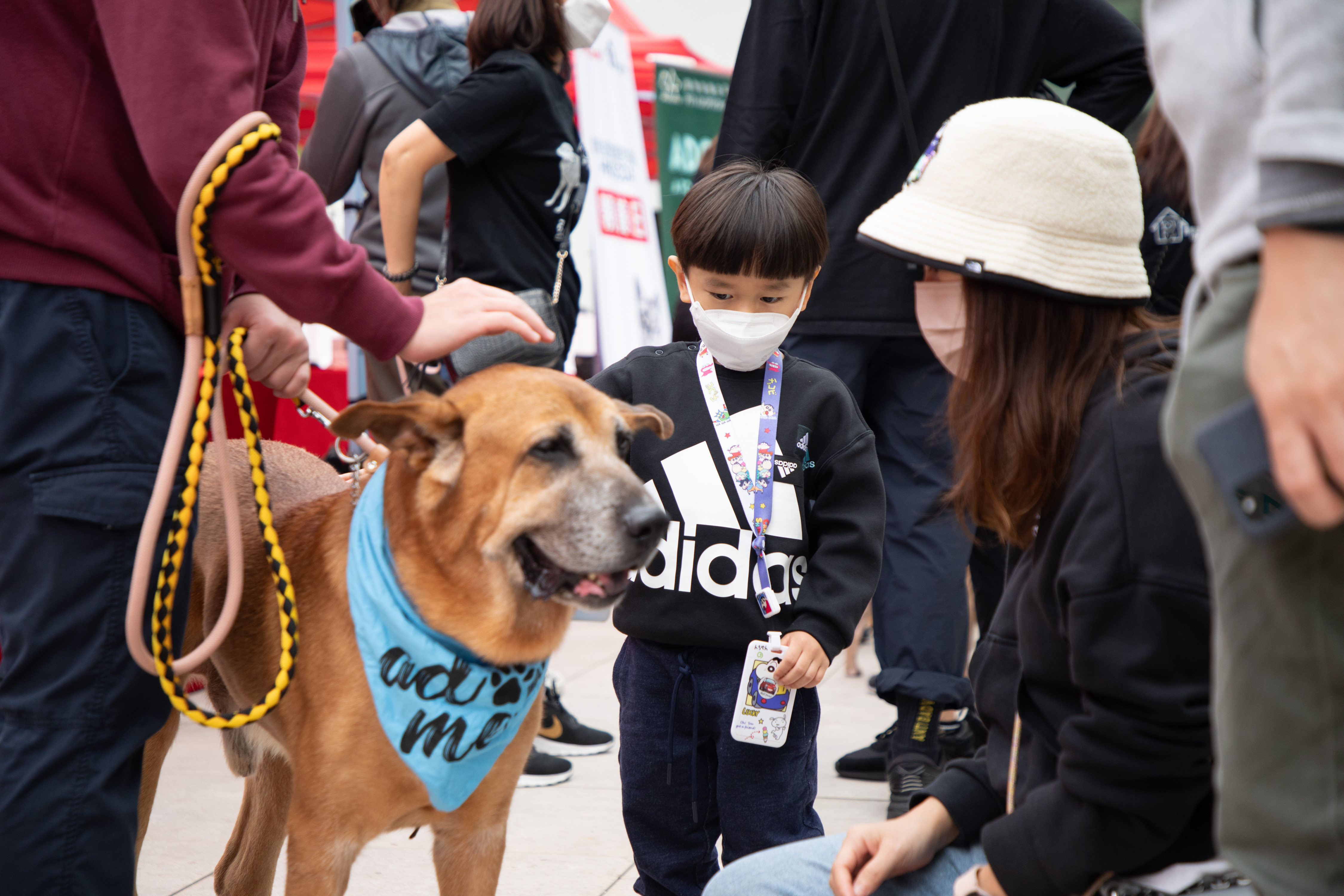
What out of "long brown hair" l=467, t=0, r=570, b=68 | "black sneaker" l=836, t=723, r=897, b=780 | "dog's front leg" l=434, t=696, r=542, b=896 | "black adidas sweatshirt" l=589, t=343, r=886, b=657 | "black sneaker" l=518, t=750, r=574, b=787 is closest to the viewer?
"dog's front leg" l=434, t=696, r=542, b=896

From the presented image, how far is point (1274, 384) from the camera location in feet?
3.23

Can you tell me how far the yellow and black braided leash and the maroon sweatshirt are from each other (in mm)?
27

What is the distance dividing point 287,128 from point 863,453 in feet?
4.77

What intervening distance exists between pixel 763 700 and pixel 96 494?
→ 4.47 ft

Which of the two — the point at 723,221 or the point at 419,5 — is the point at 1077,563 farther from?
the point at 419,5

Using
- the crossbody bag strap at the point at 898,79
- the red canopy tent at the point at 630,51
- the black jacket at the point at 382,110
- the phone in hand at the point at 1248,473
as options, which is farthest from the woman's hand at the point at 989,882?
the red canopy tent at the point at 630,51

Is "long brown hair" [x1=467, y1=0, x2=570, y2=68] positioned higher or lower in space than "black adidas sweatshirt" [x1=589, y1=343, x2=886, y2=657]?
higher

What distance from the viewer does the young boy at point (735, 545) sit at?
97.0 inches

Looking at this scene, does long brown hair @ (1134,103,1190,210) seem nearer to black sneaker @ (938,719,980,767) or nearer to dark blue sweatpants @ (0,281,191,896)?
dark blue sweatpants @ (0,281,191,896)

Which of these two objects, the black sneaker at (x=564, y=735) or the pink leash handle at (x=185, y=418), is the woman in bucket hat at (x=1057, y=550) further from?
the black sneaker at (x=564, y=735)

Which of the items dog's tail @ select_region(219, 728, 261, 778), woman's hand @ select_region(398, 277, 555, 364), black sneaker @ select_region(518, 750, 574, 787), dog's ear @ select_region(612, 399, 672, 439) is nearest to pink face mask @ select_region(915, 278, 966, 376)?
dog's ear @ select_region(612, 399, 672, 439)

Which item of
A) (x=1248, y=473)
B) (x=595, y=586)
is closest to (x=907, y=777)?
(x=595, y=586)

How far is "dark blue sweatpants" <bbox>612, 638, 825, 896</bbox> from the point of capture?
2.47 meters

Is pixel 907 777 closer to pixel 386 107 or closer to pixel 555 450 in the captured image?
pixel 555 450
